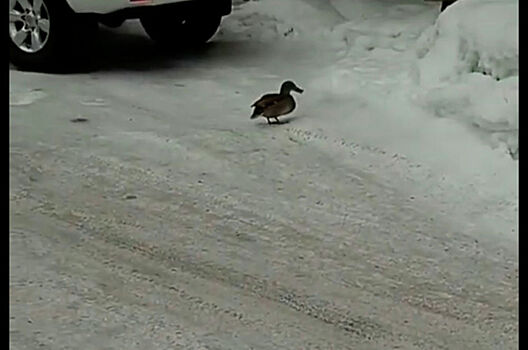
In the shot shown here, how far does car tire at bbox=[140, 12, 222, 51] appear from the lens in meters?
8.85

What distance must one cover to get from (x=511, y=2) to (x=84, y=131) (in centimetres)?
279

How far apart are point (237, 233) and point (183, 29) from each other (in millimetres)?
4177

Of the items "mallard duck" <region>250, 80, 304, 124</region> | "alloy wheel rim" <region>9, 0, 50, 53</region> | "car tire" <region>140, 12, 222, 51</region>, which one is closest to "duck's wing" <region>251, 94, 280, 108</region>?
"mallard duck" <region>250, 80, 304, 124</region>

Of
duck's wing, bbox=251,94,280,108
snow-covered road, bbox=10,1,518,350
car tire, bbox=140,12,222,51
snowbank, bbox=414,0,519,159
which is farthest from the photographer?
car tire, bbox=140,12,222,51

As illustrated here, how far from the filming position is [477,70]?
259 inches

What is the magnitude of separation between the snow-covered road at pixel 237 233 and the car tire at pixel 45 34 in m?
0.50

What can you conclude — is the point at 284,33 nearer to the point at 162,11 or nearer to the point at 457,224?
the point at 162,11

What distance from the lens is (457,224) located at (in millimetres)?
5195

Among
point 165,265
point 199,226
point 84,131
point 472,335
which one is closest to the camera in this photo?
point 472,335

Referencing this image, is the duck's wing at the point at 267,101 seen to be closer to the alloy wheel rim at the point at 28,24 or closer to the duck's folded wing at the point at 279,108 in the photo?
the duck's folded wing at the point at 279,108

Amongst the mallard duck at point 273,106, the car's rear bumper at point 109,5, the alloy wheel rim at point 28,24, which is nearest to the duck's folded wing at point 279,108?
the mallard duck at point 273,106

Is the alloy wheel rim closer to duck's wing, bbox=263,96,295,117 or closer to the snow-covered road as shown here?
the snow-covered road

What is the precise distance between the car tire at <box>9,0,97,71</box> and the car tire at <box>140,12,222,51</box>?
1.02m

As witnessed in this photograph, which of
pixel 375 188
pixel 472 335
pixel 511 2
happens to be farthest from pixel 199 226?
pixel 511 2
